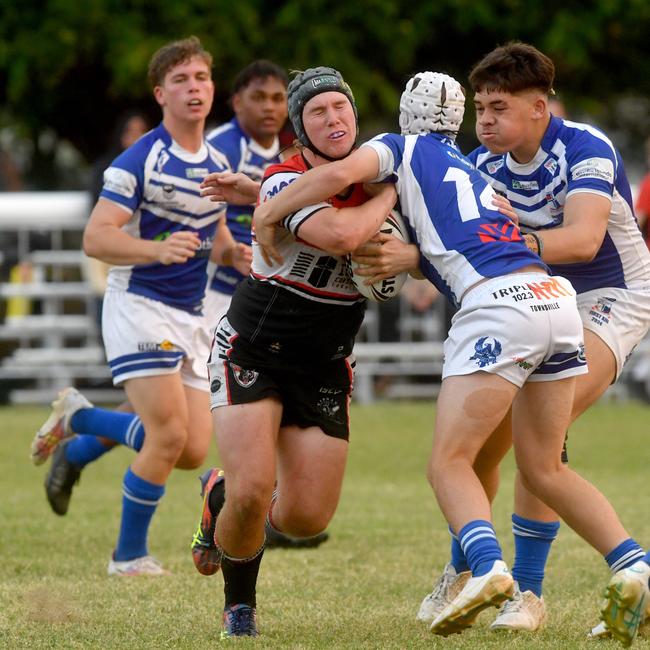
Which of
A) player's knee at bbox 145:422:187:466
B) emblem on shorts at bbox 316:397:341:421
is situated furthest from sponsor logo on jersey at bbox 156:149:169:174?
emblem on shorts at bbox 316:397:341:421

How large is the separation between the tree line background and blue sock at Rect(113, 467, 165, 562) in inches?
336

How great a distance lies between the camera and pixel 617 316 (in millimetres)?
5539

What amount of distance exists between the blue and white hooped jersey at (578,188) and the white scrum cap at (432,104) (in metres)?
0.57

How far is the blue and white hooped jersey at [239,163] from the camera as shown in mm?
8125

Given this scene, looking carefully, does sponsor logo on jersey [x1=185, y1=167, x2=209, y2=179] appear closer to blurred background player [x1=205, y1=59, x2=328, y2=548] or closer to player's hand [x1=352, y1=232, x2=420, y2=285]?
blurred background player [x1=205, y1=59, x2=328, y2=548]

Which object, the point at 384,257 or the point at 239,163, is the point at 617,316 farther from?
the point at 239,163

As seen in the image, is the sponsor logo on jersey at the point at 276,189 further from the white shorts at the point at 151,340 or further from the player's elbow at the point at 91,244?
the white shorts at the point at 151,340

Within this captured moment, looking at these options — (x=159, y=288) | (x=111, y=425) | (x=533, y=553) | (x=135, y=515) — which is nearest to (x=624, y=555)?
(x=533, y=553)

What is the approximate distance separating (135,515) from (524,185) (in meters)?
2.50

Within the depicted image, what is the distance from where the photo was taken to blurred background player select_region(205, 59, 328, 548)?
813 centimetres

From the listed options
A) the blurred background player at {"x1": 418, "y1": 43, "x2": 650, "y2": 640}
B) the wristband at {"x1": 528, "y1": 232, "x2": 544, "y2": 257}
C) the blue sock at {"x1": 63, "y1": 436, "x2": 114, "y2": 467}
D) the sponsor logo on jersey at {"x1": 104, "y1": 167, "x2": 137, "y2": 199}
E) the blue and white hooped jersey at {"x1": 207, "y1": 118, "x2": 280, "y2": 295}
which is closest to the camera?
the wristband at {"x1": 528, "y1": 232, "x2": 544, "y2": 257}

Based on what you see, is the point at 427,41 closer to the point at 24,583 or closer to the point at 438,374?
the point at 438,374

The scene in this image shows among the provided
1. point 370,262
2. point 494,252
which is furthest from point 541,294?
point 370,262

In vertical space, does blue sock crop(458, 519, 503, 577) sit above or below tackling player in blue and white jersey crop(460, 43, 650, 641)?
below
